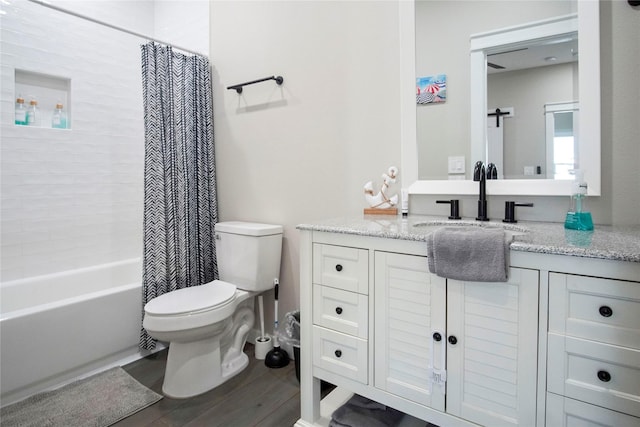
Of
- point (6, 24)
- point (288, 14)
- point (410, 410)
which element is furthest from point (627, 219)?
point (6, 24)

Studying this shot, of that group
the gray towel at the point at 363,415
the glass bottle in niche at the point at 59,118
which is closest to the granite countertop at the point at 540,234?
the gray towel at the point at 363,415

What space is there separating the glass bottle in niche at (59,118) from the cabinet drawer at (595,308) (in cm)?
300

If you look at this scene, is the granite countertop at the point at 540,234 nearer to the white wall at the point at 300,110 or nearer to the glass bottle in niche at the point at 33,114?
the white wall at the point at 300,110

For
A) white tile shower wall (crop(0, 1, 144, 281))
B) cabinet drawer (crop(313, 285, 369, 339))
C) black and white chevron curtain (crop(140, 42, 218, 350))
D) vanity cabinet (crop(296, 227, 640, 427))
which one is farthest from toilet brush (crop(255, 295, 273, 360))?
white tile shower wall (crop(0, 1, 144, 281))

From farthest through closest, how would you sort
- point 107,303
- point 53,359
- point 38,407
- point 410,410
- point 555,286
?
point 107,303
point 53,359
point 38,407
point 410,410
point 555,286

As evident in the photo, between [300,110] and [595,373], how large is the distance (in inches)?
71.4

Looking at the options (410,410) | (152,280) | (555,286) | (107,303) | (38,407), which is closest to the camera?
(555,286)

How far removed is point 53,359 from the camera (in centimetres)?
188

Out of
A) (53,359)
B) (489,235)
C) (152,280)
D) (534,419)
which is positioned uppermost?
(489,235)

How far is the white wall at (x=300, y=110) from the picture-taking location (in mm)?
1882

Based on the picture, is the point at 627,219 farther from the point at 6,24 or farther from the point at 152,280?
the point at 6,24

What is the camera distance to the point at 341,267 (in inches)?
56.7

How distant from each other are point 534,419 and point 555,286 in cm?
41

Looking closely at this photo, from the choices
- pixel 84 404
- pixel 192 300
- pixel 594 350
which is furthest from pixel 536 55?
pixel 84 404
